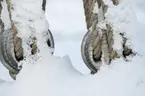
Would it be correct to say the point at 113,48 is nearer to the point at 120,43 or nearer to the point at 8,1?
the point at 120,43

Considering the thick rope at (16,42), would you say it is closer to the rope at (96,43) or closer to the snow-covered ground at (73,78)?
the snow-covered ground at (73,78)

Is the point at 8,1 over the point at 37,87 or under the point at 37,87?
over

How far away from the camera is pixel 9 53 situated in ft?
4.25

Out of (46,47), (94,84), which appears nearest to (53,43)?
(46,47)

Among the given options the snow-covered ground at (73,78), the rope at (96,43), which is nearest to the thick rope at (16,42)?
the snow-covered ground at (73,78)

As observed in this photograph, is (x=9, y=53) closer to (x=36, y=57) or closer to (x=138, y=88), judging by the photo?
(x=36, y=57)

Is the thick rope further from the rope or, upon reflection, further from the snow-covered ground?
the rope

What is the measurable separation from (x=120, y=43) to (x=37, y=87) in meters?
0.21

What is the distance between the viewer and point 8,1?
1.28m

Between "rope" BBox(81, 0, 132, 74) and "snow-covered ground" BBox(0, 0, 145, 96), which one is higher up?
"rope" BBox(81, 0, 132, 74)

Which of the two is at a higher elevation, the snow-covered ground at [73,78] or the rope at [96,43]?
the rope at [96,43]

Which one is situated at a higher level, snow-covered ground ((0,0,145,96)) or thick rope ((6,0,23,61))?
thick rope ((6,0,23,61))

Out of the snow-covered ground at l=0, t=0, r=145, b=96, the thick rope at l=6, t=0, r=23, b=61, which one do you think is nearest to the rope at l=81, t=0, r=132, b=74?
the snow-covered ground at l=0, t=0, r=145, b=96

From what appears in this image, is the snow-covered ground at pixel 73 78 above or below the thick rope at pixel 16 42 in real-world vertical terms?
below
